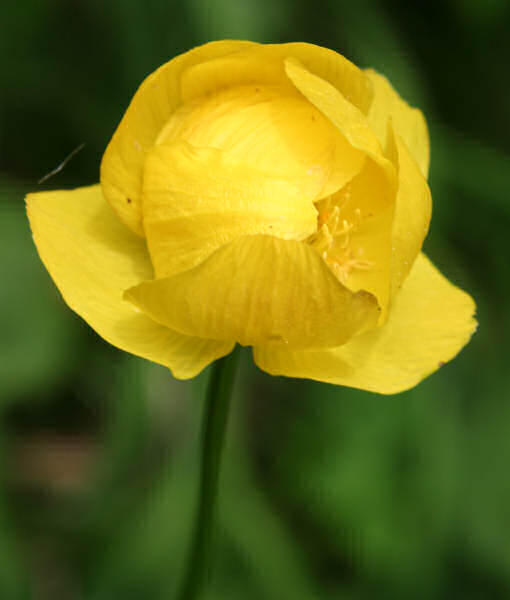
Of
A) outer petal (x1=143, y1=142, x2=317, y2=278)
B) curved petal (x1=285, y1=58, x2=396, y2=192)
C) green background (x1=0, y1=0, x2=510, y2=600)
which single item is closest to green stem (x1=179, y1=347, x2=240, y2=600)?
outer petal (x1=143, y1=142, x2=317, y2=278)

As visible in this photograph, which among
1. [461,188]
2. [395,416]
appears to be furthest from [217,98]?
[461,188]

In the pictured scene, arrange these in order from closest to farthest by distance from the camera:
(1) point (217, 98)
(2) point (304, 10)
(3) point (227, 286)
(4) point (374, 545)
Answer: (3) point (227, 286) → (1) point (217, 98) → (4) point (374, 545) → (2) point (304, 10)

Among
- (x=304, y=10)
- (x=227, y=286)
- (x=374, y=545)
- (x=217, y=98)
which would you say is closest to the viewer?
(x=227, y=286)

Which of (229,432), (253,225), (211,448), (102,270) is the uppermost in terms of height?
(253,225)

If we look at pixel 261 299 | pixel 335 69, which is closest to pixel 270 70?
pixel 335 69

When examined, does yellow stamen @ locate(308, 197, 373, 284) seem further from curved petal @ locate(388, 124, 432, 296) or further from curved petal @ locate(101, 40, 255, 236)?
curved petal @ locate(101, 40, 255, 236)

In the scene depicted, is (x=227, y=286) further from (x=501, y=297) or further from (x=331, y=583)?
(x=501, y=297)

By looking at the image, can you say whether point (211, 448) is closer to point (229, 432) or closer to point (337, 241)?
point (337, 241)
